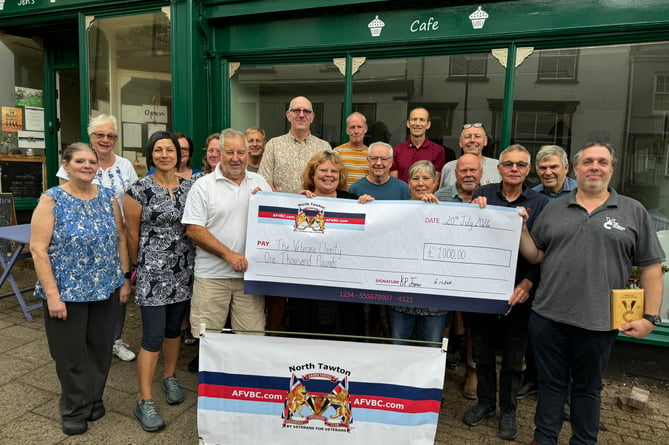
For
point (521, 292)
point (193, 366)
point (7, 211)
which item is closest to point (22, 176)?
point (7, 211)

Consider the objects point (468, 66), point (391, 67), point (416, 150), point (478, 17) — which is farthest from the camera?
point (391, 67)

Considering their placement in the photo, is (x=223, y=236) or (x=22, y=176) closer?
(x=223, y=236)

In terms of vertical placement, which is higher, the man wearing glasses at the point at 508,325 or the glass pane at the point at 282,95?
the glass pane at the point at 282,95

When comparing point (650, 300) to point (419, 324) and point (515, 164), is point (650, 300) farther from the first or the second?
point (419, 324)

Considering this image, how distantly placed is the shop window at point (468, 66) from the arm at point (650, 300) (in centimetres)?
282

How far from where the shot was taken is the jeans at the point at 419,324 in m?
3.08

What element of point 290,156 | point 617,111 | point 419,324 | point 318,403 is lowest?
point 318,403

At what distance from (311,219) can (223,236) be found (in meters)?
0.61

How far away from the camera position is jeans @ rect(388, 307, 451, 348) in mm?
3084

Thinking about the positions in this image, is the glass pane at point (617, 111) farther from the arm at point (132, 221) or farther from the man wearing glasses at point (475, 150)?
the arm at point (132, 221)

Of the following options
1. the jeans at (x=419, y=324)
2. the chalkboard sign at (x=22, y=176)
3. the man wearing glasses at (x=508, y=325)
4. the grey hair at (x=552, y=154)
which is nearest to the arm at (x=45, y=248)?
the jeans at (x=419, y=324)

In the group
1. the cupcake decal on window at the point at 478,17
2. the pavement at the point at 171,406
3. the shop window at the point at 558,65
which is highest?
the cupcake decal on window at the point at 478,17

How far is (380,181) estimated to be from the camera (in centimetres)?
343

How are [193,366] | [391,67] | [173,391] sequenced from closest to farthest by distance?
[173,391], [193,366], [391,67]
